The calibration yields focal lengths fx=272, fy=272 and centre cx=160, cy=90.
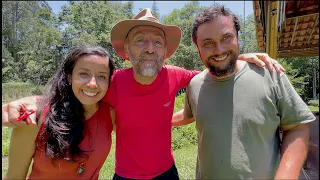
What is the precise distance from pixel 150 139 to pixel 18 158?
35.5 inches

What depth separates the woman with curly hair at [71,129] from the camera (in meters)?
1.68

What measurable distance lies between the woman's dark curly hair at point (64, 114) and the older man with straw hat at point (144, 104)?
25cm

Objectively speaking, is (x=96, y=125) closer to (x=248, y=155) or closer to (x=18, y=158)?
(x=18, y=158)

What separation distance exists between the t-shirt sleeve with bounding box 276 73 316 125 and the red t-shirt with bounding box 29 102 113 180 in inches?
45.2

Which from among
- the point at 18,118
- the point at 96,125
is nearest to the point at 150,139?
the point at 96,125

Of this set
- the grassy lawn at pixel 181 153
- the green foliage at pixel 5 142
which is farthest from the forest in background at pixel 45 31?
the grassy lawn at pixel 181 153

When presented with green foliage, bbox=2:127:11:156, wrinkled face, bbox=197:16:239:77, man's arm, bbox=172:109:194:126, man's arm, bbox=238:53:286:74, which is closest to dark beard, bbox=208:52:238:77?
wrinkled face, bbox=197:16:239:77

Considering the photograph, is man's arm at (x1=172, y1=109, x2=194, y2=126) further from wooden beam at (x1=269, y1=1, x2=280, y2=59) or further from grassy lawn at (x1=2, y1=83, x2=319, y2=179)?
grassy lawn at (x1=2, y1=83, x2=319, y2=179)

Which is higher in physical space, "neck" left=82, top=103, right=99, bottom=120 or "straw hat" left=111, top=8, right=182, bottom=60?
"straw hat" left=111, top=8, right=182, bottom=60

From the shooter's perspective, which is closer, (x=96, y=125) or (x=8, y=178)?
(x=8, y=178)

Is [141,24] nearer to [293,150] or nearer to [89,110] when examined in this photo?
[89,110]

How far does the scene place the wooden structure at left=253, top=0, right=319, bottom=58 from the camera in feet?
4.41

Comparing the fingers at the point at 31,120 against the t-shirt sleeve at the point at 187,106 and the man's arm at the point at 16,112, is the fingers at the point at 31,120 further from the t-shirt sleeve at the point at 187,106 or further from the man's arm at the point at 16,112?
the t-shirt sleeve at the point at 187,106

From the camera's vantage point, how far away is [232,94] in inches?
63.5
